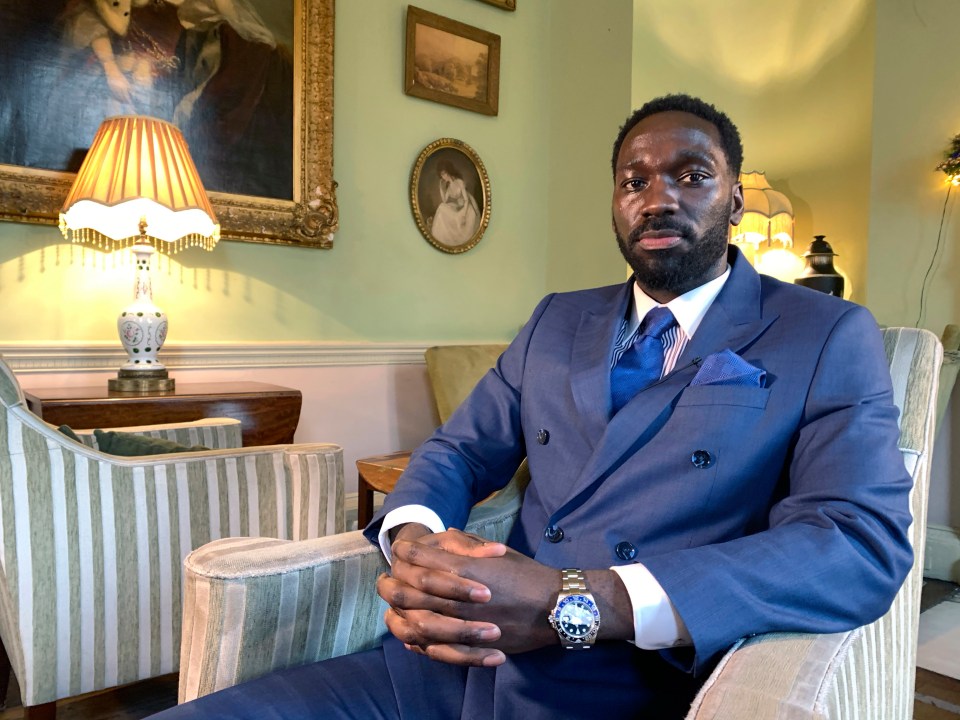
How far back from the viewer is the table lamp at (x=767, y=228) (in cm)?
412

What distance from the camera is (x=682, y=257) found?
125cm

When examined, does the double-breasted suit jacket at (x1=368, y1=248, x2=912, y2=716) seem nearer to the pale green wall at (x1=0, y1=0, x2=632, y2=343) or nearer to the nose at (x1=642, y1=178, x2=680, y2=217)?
the nose at (x1=642, y1=178, x2=680, y2=217)

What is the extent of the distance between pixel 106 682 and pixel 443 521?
1052mm

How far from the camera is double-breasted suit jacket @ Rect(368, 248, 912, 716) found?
0.85m

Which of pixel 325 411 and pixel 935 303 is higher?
pixel 935 303

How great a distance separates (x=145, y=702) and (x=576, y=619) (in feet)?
5.75

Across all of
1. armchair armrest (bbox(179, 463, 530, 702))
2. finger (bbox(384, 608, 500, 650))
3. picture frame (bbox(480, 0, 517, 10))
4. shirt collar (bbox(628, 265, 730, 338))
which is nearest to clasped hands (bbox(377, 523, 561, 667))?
finger (bbox(384, 608, 500, 650))

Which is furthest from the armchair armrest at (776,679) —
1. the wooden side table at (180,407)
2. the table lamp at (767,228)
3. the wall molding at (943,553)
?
the table lamp at (767,228)

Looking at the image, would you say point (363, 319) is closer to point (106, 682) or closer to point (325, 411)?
point (325, 411)

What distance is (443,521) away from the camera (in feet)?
3.98

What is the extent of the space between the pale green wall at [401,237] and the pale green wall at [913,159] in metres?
1.28

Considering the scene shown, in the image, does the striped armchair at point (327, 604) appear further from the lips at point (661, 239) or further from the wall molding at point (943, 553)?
the wall molding at point (943, 553)

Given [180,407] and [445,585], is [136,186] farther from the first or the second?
[445,585]

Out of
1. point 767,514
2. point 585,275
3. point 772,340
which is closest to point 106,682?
point 767,514
